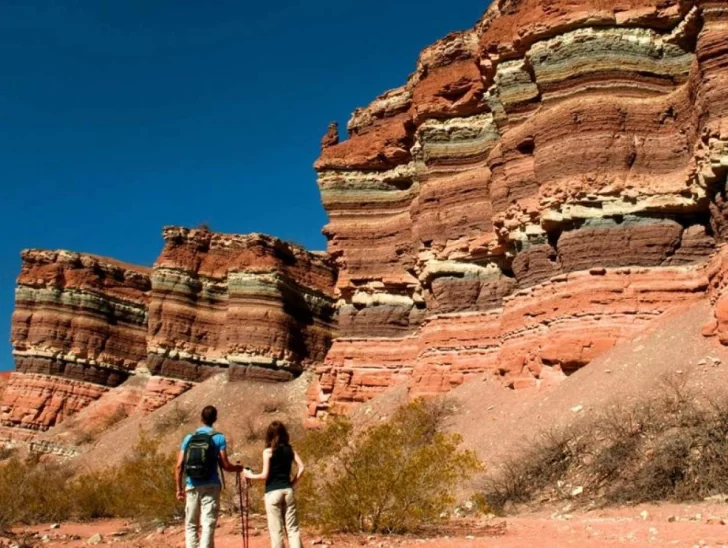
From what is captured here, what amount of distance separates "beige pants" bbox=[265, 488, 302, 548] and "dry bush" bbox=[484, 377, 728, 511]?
17.7 ft

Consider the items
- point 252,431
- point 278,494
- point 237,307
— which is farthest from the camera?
point 237,307

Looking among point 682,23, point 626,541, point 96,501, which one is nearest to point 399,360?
point 96,501

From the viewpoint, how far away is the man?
6.74 m

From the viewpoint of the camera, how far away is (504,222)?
66.8 feet

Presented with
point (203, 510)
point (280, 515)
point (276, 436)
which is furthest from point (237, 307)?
point (280, 515)

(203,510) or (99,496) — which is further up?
(99,496)

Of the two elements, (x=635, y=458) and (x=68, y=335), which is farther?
(x=68, y=335)

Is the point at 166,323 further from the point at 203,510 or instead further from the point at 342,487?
the point at 203,510

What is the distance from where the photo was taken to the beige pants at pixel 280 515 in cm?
670

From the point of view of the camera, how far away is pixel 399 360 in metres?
27.3

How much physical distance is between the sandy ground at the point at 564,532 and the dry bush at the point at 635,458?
0.52 meters

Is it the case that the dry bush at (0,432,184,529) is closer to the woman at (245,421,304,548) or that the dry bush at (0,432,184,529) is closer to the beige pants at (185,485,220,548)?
the beige pants at (185,485,220,548)

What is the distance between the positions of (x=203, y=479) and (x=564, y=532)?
14.3 ft

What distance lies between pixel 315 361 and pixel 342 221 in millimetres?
9739
